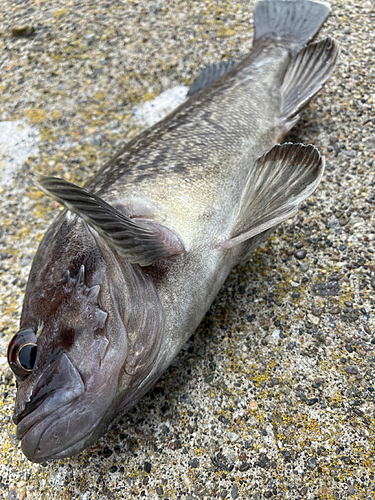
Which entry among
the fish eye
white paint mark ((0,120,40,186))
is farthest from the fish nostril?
white paint mark ((0,120,40,186))

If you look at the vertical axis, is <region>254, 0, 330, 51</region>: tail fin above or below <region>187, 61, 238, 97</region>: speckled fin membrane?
above

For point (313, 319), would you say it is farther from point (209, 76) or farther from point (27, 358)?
point (209, 76)

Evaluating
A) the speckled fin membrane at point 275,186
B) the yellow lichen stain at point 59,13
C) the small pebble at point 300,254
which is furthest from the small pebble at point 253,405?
the yellow lichen stain at point 59,13

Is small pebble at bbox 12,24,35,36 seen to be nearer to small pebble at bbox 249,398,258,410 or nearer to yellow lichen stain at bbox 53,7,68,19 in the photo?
yellow lichen stain at bbox 53,7,68,19

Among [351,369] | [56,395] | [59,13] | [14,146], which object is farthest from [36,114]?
[351,369]

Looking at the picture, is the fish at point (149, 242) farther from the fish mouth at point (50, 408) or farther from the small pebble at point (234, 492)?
the small pebble at point (234, 492)

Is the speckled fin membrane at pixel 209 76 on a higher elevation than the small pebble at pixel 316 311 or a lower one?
higher
